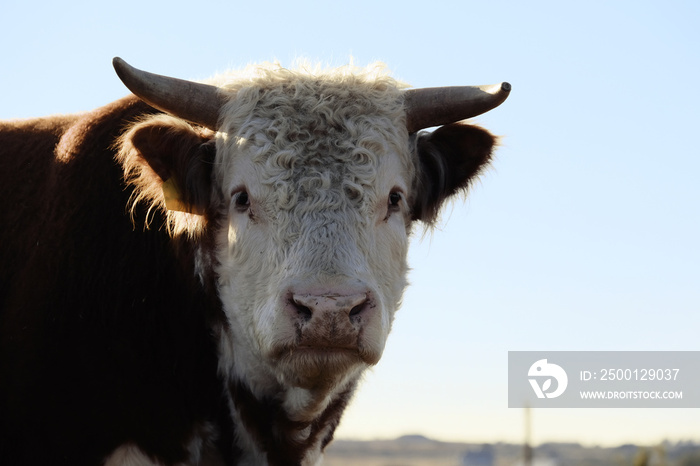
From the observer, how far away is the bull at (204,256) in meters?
5.33

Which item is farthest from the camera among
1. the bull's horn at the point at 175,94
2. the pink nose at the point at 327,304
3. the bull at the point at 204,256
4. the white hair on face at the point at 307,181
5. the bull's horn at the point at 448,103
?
the bull's horn at the point at 448,103

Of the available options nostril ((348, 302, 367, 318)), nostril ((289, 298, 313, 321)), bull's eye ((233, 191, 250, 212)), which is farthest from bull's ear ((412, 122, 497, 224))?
nostril ((289, 298, 313, 321))

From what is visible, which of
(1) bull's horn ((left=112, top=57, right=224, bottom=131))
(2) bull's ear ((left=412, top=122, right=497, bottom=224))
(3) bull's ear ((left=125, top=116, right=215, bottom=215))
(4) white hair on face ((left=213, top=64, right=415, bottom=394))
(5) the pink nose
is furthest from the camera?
(2) bull's ear ((left=412, top=122, right=497, bottom=224))

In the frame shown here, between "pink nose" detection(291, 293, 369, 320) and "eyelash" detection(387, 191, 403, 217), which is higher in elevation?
"eyelash" detection(387, 191, 403, 217)

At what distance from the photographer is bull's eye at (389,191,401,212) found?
5.80 m

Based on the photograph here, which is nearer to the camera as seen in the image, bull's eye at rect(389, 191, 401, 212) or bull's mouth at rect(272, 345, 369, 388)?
bull's mouth at rect(272, 345, 369, 388)

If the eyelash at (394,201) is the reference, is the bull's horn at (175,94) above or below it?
above

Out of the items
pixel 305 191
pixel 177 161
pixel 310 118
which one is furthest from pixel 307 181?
pixel 177 161

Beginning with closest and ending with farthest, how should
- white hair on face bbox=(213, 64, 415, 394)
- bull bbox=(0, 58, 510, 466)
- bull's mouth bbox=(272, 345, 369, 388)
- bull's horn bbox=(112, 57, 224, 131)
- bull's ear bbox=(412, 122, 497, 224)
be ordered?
bull's mouth bbox=(272, 345, 369, 388) < white hair on face bbox=(213, 64, 415, 394) < bull bbox=(0, 58, 510, 466) < bull's horn bbox=(112, 57, 224, 131) < bull's ear bbox=(412, 122, 497, 224)

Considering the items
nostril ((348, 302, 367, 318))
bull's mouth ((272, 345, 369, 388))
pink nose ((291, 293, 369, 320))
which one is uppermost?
pink nose ((291, 293, 369, 320))

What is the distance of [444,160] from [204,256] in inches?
65.7

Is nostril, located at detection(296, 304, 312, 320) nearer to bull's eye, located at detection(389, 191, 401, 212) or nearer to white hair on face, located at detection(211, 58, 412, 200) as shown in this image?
white hair on face, located at detection(211, 58, 412, 200)

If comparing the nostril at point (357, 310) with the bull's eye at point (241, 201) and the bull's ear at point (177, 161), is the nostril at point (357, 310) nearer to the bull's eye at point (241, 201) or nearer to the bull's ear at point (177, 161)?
the bull's eye at point (241, 201)

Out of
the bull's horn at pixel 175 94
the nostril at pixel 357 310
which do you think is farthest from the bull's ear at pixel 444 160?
the nostril at pixel 357 310
